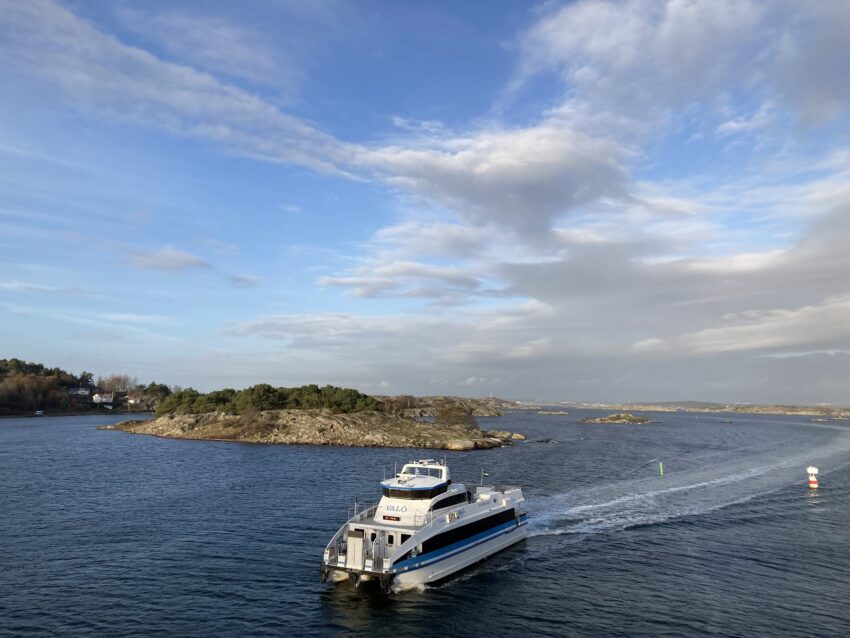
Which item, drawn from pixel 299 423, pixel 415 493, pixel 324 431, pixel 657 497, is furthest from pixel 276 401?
pixel 415 493

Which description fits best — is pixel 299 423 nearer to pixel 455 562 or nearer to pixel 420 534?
pixel 455 562

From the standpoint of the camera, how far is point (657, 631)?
25656 millimetres

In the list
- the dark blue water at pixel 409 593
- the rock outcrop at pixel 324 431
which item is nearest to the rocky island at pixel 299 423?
the rock outcrop at pixel 324 431

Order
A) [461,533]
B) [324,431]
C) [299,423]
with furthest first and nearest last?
[299,423] < [324,431] < [461,533]

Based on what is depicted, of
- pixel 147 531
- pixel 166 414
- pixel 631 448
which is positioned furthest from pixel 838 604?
pixel 166 414

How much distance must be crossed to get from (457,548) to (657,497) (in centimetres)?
3506

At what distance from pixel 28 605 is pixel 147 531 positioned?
48.7 ft

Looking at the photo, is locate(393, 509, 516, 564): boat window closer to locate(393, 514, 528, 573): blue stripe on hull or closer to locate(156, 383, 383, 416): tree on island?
locate(393, 514, 528, 573): blue stripe on hull

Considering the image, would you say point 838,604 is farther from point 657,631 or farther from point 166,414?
point 166,414

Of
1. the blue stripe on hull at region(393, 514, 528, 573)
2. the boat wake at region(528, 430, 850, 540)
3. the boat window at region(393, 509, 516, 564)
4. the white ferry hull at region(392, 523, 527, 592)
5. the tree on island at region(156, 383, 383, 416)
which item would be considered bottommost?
the boat wake at region(528, 430, 850, 540)

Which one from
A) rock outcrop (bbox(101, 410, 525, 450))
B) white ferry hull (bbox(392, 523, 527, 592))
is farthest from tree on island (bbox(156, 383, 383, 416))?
white ferry hull (bbox(392, 523, 527, 592))

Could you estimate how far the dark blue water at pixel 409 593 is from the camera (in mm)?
26672

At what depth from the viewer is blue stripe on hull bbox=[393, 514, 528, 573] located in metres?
30.2

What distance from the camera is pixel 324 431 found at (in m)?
119
